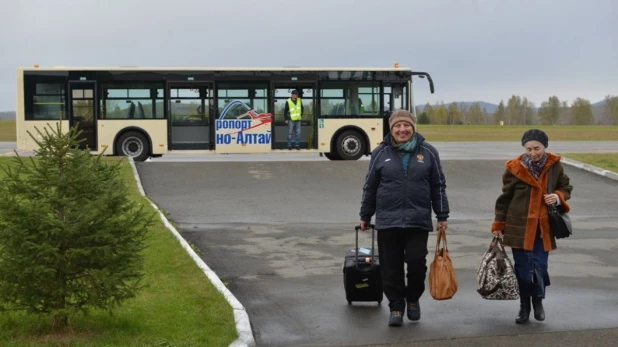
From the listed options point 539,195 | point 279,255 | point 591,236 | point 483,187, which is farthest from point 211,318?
point 483,187

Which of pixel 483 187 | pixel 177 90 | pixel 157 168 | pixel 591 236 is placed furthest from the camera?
pixel 177 90

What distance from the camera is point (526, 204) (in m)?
8.34

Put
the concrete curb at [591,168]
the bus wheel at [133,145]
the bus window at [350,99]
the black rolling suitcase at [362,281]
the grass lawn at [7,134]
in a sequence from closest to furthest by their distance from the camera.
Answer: the black rolling suitcase at [362,281] < the concrete curb at [591,168] < the bus wheel at [133,145] < the bus window at [350,99] < the grass lawn at [7,134]

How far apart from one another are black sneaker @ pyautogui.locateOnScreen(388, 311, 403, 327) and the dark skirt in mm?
1113

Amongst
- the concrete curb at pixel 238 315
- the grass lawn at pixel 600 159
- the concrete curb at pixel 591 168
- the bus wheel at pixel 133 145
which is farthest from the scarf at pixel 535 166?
the bus wheel at pixel 133 145

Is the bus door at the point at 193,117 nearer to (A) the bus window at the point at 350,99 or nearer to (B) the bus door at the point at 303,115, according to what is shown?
(B) the bus door at the point at 303,115

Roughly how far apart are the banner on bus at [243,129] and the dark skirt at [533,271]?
63.3ft

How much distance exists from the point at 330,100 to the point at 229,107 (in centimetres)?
298

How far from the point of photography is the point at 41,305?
721cm

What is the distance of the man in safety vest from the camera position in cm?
2728

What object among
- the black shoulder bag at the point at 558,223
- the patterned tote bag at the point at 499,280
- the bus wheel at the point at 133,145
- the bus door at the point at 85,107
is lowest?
the patterned tote bag at the point at 499,280

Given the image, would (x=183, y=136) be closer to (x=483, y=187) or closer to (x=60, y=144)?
(x=483, y=187)

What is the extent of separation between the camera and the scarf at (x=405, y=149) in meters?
8.19

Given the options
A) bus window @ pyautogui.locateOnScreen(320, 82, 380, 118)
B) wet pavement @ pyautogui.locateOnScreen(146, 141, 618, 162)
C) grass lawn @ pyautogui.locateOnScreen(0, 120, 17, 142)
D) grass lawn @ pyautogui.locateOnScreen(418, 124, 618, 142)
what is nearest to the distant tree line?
grass lawn @ pyautogui.locateOnScreen(418, 124, 618, 142)
